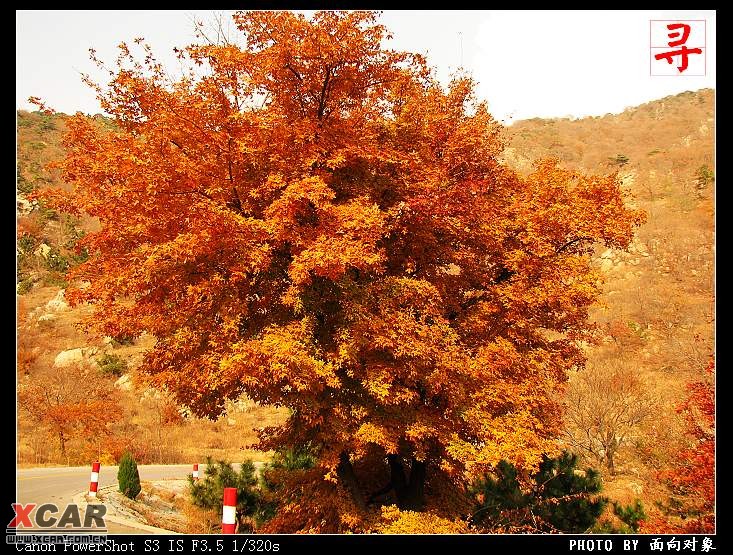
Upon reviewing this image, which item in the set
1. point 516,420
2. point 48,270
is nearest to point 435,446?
point 516,420

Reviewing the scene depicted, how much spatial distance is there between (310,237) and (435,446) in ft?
19.6

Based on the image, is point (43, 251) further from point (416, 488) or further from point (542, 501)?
point (542, 501)

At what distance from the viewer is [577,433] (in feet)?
66.6

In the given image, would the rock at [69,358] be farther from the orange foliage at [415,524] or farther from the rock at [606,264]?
the rock at [606,264]

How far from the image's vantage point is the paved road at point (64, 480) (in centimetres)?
1345

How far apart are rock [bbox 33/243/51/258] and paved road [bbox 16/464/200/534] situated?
3175 cm

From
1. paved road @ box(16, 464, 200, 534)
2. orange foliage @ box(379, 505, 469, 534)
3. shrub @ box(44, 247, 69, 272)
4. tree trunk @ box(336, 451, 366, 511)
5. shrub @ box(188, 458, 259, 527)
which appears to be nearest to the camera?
orange foliage @ box(379, 505, 469, 534)

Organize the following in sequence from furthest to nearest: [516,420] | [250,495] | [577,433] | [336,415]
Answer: [577,433], [250,495], [516,420], [336,415]

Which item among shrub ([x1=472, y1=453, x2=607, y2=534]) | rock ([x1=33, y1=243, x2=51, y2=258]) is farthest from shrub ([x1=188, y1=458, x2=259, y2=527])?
rock ([x1=33, y1=243, x2=51, y2=258])

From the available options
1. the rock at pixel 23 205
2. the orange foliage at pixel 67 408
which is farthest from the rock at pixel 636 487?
the rock at pixel 23 205

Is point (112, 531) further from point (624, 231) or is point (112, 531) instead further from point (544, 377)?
point (624, 231)

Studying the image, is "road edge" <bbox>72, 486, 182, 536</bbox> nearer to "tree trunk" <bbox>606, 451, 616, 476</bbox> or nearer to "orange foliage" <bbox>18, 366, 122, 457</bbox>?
"orange foliage" <bbox>18, 366, 122, 457</bbox>

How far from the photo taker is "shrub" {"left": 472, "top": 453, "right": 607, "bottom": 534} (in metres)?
11.2

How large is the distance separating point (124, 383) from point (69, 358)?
4.77 meters
